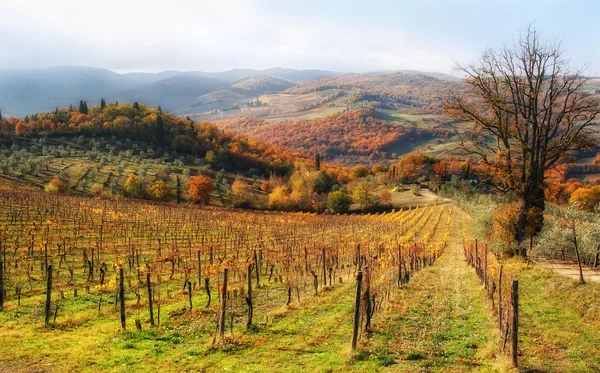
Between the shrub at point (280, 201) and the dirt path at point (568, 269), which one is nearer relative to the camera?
the dirt path at point (568, 269)

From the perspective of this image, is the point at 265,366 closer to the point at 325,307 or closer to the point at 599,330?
the point at 325,307

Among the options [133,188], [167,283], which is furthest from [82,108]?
[167,283]

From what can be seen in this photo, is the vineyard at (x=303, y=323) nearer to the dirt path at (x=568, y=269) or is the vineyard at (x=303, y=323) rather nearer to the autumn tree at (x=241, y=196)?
the dirt path at (x=568, y=269)

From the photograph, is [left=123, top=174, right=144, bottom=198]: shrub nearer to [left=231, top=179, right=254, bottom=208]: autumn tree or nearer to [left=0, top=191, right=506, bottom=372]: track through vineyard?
[left=231, top=179, right=254, bottom=208]: autumn tree

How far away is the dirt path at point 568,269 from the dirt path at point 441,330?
392cm

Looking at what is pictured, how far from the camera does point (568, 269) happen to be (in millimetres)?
19578

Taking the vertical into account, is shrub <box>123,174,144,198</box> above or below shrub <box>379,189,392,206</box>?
above

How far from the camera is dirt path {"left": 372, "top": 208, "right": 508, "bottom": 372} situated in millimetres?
10328

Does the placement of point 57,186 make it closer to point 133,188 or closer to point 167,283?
point 133,188

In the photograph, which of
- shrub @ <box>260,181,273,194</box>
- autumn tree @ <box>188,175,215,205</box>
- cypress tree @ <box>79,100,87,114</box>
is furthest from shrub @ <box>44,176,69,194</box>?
cypress tree @ <box>79,100,87,114</box>

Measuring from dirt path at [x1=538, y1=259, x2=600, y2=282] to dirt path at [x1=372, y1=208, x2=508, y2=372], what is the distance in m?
3.92

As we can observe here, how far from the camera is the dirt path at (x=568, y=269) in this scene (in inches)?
664

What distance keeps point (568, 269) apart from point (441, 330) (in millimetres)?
11124

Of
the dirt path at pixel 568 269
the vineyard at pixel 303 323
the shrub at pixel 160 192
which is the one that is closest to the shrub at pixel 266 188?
the shrub at pixel 160 192
